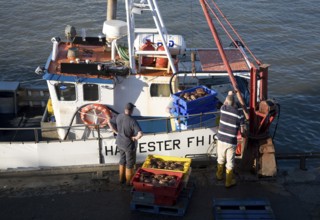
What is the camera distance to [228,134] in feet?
33.5

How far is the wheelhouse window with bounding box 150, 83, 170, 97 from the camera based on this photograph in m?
12.2

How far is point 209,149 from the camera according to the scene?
11805 millimetres

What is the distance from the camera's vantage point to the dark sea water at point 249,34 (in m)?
19.5

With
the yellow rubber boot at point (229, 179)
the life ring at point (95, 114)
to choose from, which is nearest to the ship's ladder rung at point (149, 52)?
the life ring at point (95, 114)

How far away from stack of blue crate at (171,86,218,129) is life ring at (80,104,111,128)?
1671 mm

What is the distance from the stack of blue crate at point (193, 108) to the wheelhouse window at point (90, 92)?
1.93 meters

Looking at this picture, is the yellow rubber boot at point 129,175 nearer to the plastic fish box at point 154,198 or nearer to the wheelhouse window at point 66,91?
the plastic fish box at point 154,198

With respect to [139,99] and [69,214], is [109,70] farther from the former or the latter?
[69,214]

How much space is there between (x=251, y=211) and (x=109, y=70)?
15.5 feet

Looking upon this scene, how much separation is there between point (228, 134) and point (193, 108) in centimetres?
145

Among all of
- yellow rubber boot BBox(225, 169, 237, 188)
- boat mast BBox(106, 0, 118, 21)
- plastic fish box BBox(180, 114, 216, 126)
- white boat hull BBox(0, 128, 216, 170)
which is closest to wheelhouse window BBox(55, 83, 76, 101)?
white boat hull BBox(0, 128, 216, 170)

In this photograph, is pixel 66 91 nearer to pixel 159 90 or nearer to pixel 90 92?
pixel 90 92

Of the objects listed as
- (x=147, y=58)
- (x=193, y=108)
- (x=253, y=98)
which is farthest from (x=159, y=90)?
(x=253, y=98)

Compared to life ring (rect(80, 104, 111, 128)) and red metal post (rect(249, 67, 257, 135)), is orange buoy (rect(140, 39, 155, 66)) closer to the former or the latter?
life ring (rect(80, 104, 111, 128))
